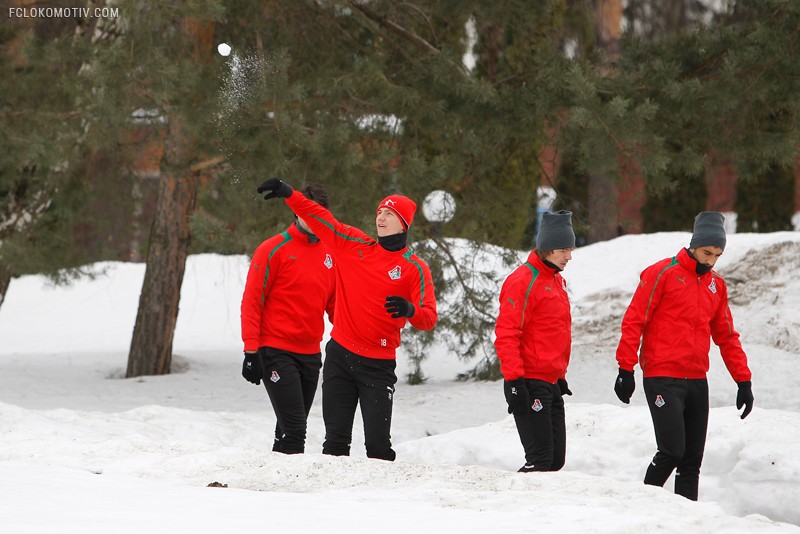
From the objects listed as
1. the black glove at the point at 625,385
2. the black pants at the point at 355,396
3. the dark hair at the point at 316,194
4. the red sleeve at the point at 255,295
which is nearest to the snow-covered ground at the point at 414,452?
the black pants at the point at 355,396

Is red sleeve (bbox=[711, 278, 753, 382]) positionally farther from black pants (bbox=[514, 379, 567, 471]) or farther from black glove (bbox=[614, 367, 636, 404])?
black pants (bbox=[514, 379, 567, 471])

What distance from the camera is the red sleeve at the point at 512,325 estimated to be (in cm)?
516

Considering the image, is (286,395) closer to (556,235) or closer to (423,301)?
(423,301)

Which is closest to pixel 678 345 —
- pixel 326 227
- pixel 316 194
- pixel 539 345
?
pixel 539 345

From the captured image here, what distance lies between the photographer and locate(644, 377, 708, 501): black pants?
17.5 feet

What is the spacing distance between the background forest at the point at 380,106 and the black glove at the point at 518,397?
143 inches

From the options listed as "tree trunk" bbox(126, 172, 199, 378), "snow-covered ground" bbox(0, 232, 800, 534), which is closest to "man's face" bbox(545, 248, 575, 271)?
"snow-covered ground" bbox(0, 232, 800, 534)

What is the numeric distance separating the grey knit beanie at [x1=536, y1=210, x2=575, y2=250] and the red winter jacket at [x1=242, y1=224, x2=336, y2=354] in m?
1.35

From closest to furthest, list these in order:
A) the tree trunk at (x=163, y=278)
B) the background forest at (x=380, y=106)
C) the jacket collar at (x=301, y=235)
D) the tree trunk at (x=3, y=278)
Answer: the jacket collar at (x=301, y=235) < the background forest at (x=380, y=106) < the tree trunk at (x=163, y=278) < the tree trunk at (x=3, y=278)

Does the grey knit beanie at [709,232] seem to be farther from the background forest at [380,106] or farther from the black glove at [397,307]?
the background forest at [380,106]

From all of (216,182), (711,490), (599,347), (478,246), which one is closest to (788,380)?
(599,347)

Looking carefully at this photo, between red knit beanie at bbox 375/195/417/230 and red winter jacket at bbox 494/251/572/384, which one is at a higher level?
red knit beanie at bbox 375/195/417/230

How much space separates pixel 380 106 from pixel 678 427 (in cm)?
484

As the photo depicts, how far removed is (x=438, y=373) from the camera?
13.6m
